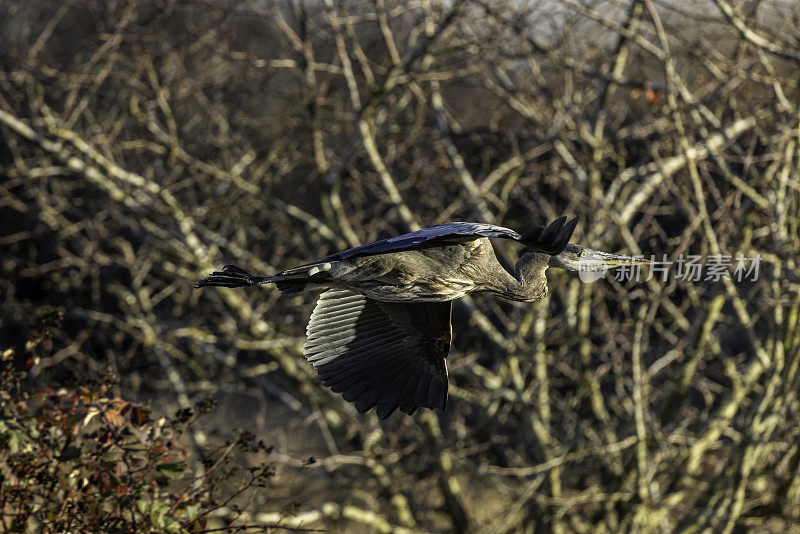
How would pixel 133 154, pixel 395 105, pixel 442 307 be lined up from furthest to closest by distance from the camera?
pixel 133 154 < pixel 395 105 < pixel 442 307

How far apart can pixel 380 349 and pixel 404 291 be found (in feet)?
2.48

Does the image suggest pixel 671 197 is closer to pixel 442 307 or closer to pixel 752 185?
pixel 752 185

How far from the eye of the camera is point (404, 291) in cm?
409

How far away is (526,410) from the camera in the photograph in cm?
731

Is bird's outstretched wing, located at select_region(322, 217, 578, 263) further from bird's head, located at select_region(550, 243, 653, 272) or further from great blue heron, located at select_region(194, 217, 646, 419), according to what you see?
bird's head, located at select_region(550, 243, 653, 272)

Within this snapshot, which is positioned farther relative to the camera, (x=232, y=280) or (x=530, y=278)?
(x=530, y=278)

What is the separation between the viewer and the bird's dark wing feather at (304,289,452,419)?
4559 mm

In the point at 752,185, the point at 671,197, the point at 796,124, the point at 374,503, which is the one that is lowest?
the point at 374,503

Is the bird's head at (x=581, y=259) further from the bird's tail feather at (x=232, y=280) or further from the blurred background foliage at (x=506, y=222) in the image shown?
the blurred background foliage at (x=506, y=222)

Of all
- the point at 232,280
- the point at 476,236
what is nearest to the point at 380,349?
the point at 232,280

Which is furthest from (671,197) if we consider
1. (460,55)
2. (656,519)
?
(656,519)

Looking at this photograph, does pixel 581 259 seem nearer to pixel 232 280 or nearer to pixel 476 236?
pixel 476 236

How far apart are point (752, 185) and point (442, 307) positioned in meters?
2.89

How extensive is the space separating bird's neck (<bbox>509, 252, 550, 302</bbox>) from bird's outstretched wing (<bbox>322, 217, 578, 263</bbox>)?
1.69ft
